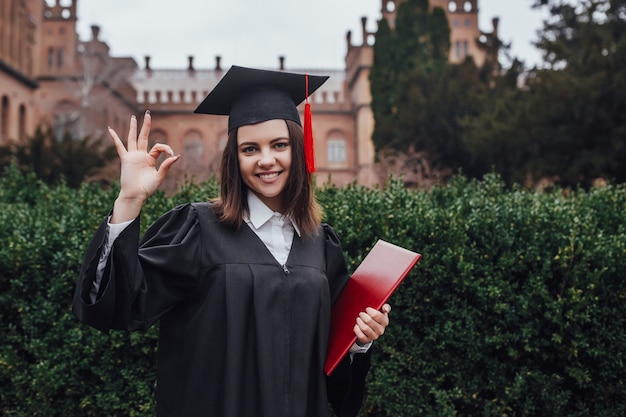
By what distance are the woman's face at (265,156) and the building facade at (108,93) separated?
78.5 feet

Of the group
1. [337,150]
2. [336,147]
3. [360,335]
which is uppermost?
[336,147]

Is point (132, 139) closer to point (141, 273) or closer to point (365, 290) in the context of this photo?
point (141, 273)

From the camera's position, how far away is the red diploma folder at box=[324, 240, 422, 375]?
2092 millimetres

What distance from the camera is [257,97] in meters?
2.29

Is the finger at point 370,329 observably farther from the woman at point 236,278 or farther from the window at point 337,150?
the window at point 337,150

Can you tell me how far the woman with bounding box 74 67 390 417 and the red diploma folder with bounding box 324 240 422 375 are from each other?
5cm

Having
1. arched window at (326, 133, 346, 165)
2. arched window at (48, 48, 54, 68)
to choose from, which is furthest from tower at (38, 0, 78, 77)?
arched window at (326, 133, 346, 165)

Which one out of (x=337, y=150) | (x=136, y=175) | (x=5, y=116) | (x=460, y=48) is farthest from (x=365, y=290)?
(x=460, y=48)

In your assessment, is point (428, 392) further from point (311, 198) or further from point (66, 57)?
point (66, 57)

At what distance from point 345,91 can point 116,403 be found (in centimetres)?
3946

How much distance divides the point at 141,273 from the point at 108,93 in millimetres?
34801

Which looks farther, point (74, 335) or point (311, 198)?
point (74, 335)

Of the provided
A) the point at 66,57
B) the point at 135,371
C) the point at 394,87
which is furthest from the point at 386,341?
the point at 66,57

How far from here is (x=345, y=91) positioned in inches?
1649
